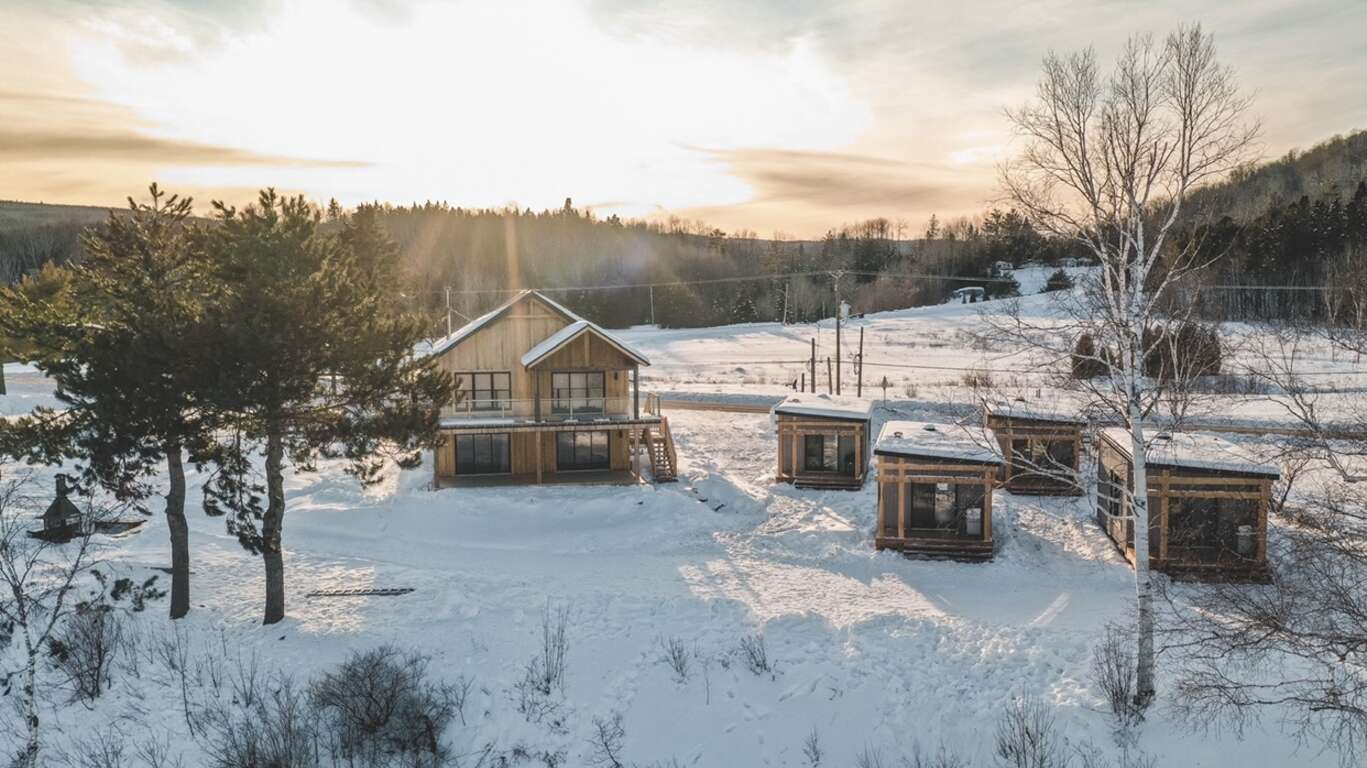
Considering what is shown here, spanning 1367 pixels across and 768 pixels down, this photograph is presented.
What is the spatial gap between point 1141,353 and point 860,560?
10017mm

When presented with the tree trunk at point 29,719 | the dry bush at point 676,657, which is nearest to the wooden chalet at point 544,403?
the dry bush at point 676,657

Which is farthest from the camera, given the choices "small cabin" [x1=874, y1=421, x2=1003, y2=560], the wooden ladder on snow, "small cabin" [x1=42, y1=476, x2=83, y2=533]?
the wooden ladder on snow

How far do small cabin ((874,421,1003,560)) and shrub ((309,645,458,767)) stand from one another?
1185 cm

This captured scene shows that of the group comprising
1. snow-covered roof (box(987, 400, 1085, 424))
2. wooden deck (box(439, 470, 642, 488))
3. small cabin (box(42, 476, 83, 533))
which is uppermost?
snow-covered roof (box(987, 400, 1085, 424))

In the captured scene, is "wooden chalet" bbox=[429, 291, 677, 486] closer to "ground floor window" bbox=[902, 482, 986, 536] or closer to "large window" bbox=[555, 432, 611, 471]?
"large window" bbox=[555, 432, 611, 471]

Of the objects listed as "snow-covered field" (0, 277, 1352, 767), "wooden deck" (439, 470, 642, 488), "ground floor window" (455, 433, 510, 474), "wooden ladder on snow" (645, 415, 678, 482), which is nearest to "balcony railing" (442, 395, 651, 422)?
"ground floor window" (455, 433, 510, 474)

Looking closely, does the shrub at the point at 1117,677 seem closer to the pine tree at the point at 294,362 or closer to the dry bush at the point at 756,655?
the dry bush at the point at 756,655

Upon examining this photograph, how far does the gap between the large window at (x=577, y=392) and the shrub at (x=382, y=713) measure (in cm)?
1342

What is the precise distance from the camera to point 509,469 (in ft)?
91.4

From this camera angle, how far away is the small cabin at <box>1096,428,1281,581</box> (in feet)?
59.5

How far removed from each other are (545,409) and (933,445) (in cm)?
1305

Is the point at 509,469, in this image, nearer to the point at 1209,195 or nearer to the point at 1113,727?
the point at 1113,727

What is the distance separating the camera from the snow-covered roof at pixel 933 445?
20.3 m

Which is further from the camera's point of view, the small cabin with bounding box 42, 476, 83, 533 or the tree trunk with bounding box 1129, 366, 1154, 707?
the small cabin with bounding box 42, 476, 83, 533
